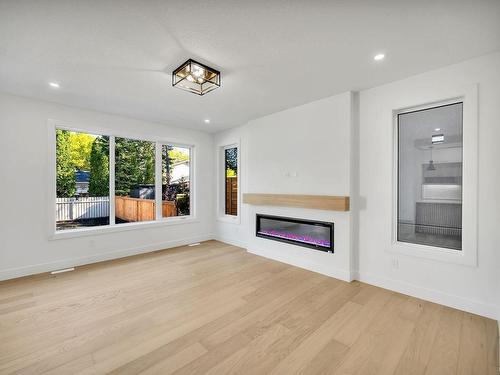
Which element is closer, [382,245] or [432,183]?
[432,183]

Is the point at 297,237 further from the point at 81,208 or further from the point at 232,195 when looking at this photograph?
the point at 81,208

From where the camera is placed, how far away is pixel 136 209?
15.0 feet

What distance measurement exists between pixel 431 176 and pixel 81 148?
5295 millimetres

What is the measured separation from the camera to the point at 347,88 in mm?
3035

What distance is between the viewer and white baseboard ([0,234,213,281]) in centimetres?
326

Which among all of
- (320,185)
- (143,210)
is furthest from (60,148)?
(320,185)

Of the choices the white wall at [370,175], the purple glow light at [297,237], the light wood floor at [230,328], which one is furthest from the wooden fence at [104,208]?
the purple glow light at [297,237]

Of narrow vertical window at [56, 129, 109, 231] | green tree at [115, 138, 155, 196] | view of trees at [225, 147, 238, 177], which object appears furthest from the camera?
view of trees at [225, 147, 238, 177]

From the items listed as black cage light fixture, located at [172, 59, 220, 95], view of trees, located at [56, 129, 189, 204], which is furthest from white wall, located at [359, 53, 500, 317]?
view of trees, located at [56, 129, 189, 204]

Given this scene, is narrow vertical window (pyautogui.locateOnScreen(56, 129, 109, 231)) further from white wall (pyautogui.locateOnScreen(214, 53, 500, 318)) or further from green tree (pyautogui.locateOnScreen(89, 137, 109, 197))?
white wall (pyautogui.locateOnScreen(214, 53, 500, 318))

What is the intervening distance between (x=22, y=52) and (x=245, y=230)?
4067mm

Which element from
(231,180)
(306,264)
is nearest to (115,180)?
(231,180)

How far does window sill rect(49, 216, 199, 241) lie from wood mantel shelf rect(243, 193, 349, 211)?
1636 millimetres

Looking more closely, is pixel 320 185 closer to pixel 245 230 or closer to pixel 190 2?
pixel 245 230
